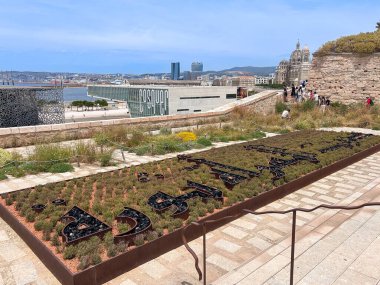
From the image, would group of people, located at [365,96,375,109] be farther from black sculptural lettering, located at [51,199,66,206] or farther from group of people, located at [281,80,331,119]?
black sculptural lettering, located at [51,199,66,206]

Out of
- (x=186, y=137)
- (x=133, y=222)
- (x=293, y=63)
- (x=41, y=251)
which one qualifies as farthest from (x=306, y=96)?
(x=293, y=63)

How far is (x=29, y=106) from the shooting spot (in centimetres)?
1511

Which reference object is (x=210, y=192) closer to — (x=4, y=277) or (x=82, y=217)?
(x=82, y=217)

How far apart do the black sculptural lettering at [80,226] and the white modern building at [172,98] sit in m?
37.9

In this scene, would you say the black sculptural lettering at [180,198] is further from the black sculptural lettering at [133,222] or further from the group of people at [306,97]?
the group of people at [306,97]

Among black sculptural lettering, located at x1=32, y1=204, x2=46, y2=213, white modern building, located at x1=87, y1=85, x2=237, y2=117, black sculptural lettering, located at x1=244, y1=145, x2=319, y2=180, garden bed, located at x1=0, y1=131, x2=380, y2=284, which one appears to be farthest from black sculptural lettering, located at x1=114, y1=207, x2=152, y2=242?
white modern building, located at x1=87, y1=85, x2=237, y2=117

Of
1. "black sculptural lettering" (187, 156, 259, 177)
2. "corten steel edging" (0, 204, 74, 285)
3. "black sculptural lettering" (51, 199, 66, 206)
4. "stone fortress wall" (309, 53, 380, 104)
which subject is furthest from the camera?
"stone fortress wall" (309, 53, 380, 104)

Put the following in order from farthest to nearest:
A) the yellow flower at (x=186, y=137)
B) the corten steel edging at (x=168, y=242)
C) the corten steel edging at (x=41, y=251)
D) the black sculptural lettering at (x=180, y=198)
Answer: the yellow flower at (x=186, y=137) < the black sculptural lettering at (x=180, y=198) < the corten steel edging at (x=168, y=242) < the corten steel edging at (x=41, y=251)

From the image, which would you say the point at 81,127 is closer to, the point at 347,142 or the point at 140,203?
the point at 140,203

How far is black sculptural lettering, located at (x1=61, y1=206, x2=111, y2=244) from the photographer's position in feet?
13.1

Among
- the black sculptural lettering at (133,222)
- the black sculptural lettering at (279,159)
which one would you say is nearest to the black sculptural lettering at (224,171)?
the black sculptural lettering at (279,159)

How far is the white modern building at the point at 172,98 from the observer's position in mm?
44188

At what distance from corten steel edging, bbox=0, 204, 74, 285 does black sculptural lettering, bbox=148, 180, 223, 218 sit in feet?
5.55

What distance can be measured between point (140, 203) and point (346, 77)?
2264cm
